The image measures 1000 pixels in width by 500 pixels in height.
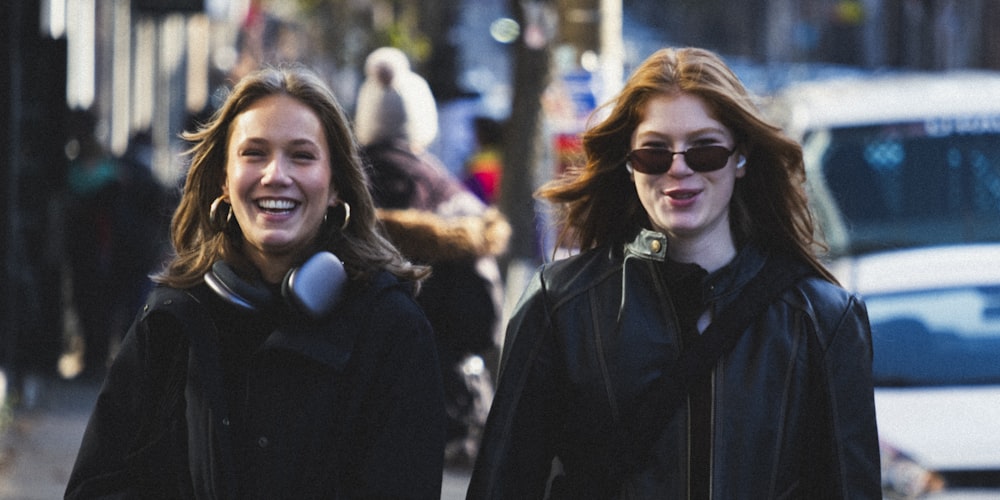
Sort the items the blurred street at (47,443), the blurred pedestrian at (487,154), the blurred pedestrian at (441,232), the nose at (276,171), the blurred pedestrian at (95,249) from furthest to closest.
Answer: the blurred pedestrian at (487,154) → the blurred pedestrian at (95,249) → the blurred street at (47,443) → the blurred pedestrian at (441,232) → the nose at (276,171)

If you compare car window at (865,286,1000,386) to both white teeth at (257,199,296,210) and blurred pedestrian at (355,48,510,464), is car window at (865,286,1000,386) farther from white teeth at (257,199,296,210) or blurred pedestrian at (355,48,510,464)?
white teeth at (257,199,296,210)

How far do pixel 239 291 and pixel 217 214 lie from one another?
0.28m

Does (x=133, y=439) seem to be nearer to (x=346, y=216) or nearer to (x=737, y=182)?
(x=346, y=216)

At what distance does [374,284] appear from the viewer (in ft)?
11.4

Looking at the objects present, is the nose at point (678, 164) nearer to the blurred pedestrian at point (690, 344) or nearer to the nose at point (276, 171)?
the blurred pedestrian at point (690, 344)

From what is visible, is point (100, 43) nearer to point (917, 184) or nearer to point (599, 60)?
point (599, 60)

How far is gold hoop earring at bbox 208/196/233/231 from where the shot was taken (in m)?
3.60

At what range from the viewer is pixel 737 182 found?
374 cm

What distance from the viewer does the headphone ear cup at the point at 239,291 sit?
339 centimetres

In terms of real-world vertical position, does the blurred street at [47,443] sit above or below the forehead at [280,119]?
below

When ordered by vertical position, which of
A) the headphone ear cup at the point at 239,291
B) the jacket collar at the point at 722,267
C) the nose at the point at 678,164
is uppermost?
the nose at the point at 678,164

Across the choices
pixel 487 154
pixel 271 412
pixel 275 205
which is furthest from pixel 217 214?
pixel 487 154

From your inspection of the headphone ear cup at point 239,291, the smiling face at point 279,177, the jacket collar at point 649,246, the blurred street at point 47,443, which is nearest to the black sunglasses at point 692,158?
the jacket collar at point 649,246

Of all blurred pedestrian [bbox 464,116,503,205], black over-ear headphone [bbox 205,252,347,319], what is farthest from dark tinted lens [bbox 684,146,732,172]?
blurred pedestrian [bbox 464,116,503,205]
